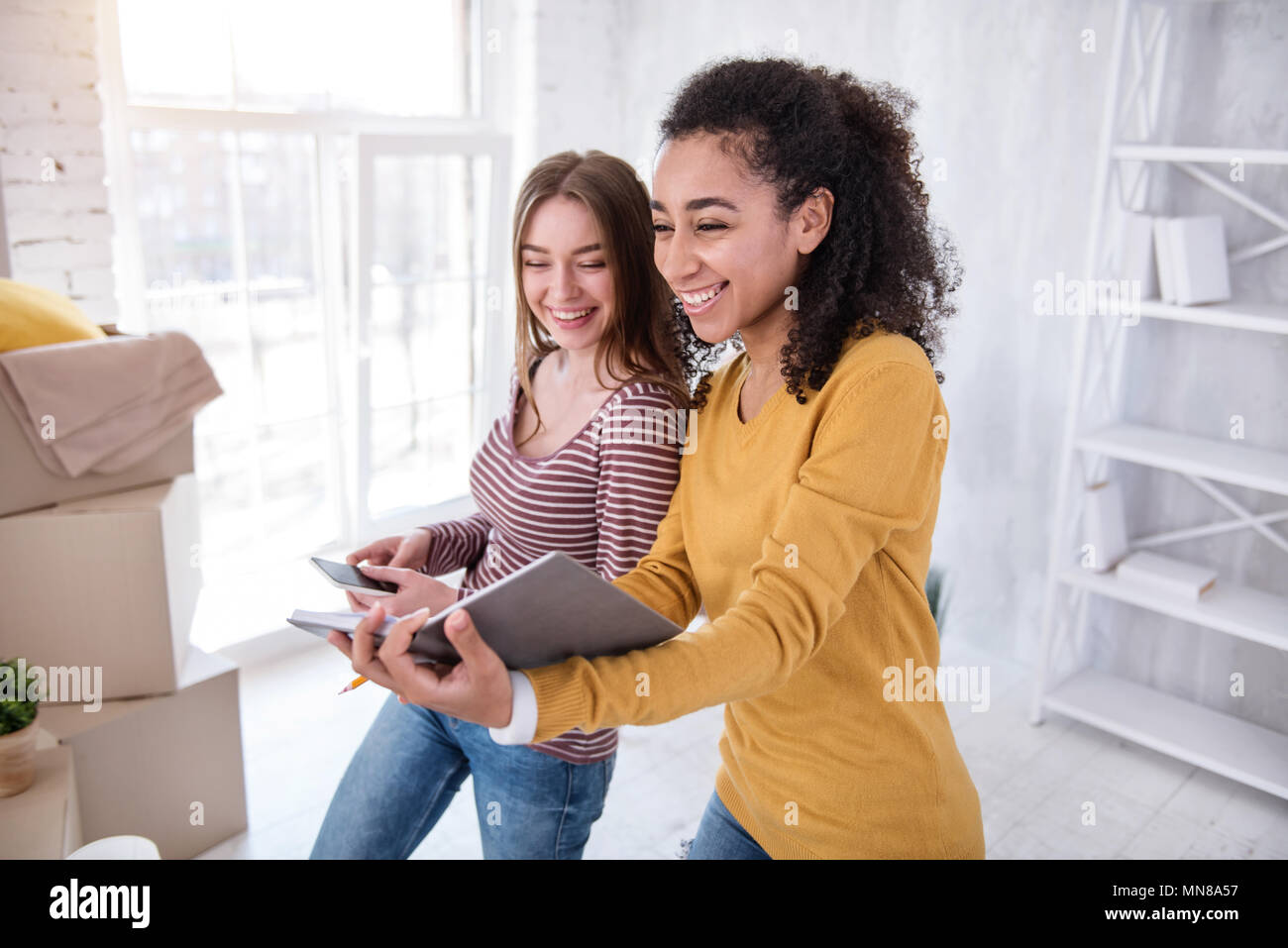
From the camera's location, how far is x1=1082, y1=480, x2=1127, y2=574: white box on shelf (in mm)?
2861

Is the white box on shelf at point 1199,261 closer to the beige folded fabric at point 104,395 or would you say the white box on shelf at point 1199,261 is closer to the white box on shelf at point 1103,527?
the white box on shelf at point 1103,527

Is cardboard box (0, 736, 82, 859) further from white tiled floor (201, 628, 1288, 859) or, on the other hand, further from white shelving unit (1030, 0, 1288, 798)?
white shelving unit (1030, 0, 1288, 798)

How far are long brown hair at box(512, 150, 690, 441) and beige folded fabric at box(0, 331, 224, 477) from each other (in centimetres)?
100

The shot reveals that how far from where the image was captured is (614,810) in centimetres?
257

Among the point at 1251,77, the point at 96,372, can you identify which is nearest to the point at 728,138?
the point at 96,372

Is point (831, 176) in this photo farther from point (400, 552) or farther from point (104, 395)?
point (104, 395)

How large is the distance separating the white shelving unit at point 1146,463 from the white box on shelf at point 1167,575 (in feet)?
0.06

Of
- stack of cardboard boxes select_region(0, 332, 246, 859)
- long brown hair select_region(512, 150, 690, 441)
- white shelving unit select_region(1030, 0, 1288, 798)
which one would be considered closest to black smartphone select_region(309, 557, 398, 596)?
long brown hair select_region(512, 150, 690, 441)

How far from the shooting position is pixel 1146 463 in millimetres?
2734

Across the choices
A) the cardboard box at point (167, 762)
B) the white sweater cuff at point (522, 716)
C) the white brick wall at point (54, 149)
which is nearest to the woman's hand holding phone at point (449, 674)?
the white sweater cuff at point (522, 716)

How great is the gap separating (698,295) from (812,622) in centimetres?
Answer: 39

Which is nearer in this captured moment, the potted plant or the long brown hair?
the long brown hair

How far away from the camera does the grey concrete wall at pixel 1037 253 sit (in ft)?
8.82

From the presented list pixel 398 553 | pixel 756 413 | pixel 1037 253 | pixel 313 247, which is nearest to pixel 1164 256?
pixel 1037 253
